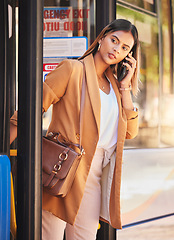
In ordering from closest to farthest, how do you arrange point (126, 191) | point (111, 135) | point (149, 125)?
point (111, 135) < point (126, 191) < point (149, 125)

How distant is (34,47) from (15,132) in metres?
0.40

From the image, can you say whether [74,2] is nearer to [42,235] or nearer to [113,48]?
[113,48]

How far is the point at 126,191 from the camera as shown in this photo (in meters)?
4.06

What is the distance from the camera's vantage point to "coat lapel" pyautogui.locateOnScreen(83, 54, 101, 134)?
179 cm

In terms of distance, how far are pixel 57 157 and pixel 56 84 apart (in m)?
0.33

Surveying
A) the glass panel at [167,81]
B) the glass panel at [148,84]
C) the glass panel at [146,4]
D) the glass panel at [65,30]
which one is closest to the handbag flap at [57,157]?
the glass panel at [65,30]

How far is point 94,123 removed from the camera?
1803mm

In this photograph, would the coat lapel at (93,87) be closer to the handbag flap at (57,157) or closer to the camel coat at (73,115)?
the camel coat at (73,115)

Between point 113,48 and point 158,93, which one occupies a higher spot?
point 113,48

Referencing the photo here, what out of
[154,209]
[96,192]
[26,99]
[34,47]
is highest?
[34,47]

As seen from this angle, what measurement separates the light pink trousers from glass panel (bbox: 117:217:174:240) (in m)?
1.92

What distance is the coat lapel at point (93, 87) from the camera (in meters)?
1.79

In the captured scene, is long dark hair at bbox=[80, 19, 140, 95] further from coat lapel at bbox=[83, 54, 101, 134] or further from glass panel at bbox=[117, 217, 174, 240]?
glass panel at bbox=[117, 217, 174, 240]

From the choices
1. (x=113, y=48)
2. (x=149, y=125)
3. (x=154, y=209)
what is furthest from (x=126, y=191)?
(x=113, y=48)
